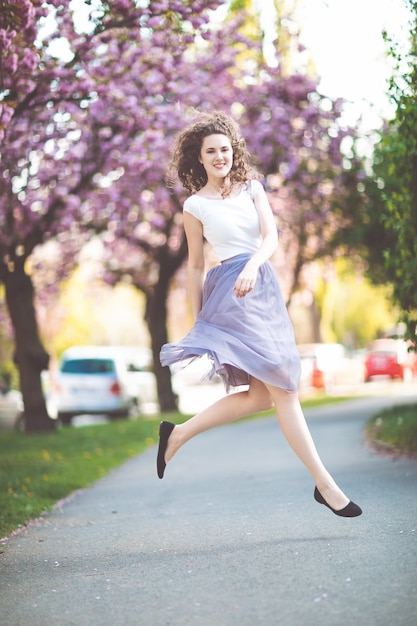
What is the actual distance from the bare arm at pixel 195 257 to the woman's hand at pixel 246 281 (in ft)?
1.54

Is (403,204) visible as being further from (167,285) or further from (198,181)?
(167,285)

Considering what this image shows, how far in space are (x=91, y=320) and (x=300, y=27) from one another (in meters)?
39.4

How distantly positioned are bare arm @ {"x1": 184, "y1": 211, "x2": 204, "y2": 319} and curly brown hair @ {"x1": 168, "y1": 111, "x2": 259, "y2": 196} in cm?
24

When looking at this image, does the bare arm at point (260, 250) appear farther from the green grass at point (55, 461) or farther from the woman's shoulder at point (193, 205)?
the green grass at point (55, 461)

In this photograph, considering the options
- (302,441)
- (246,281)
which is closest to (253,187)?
(246,281)

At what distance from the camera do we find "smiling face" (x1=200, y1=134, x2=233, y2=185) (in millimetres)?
5180

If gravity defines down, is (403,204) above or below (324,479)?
above

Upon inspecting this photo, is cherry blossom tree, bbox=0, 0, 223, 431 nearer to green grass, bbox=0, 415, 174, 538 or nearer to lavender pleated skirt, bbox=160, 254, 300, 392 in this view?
green grass, bbox=0, 415, 174, 538

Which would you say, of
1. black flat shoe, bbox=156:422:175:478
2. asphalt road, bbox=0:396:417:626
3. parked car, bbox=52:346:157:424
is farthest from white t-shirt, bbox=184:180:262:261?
parked car, bbox=52:346:157:424

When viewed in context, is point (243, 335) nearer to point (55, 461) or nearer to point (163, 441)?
point (163, 441)

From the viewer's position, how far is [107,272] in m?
24.7

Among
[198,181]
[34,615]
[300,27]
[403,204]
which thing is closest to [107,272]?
[300,27]

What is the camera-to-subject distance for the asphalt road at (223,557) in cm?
360

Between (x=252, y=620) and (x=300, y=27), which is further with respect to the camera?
(x=300, y=27)
